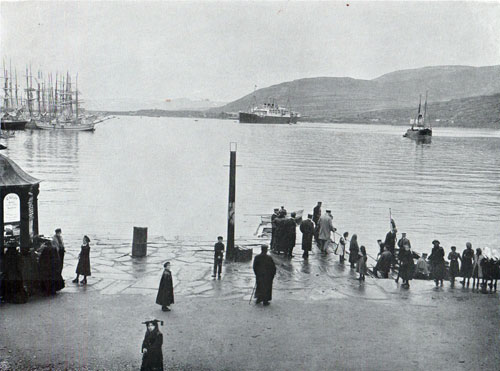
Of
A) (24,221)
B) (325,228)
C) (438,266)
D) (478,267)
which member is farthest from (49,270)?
(478,267)

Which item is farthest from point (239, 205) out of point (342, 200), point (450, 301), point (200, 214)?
point (450, 301)

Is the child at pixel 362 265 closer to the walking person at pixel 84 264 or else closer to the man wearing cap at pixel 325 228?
the man wearing cap at pixel 325 228

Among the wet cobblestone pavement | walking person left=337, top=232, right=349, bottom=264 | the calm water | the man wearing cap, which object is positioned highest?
the man wearing cap

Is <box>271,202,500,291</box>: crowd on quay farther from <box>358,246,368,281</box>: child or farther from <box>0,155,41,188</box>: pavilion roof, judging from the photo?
<box>0,155,41,188</box>: pavilion roof

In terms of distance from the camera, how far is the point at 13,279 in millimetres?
10617

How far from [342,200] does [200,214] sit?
37.5 ft

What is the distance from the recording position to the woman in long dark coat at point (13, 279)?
1057 cm

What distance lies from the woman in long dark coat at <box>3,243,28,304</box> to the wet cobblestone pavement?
1.25m

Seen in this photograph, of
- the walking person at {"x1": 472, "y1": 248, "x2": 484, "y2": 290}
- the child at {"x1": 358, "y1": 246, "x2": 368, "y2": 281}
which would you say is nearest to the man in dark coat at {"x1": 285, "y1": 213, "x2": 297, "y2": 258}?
the child at {"x1": 358, "y1": 246, "x2": 368, "y2": 281}

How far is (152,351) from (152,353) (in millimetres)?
31

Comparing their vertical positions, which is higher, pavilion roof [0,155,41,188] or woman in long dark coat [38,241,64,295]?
pavilion roof [0,155,41,188]

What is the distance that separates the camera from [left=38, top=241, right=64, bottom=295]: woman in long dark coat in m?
11.2

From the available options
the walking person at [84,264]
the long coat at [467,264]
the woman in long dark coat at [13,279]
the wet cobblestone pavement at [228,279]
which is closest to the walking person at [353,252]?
the wet cobblestone pavement at [228,279]

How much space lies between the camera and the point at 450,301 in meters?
11.8
